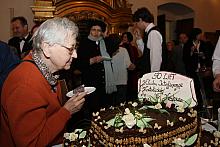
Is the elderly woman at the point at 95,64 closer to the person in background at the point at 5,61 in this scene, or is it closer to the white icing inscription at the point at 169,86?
the person in background at the point at 5,61

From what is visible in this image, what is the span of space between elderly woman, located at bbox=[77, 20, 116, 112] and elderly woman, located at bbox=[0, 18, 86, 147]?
2.14m

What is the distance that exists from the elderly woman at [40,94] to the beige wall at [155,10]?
15.9 feet

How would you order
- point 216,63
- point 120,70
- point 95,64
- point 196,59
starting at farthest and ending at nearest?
1. point 196,59
2. point 120,70
3. point 95,64
4. point 216,63

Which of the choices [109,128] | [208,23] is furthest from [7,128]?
[208,23]

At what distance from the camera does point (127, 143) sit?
1132 mm

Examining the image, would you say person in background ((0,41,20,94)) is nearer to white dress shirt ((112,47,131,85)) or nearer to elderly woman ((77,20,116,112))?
elderly woman ((77,20,116,112))

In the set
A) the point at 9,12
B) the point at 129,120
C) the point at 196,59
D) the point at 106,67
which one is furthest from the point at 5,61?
the point at 9,12

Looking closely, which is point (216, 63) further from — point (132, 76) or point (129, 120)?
point (132, 76)

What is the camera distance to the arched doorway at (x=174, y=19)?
30.8ft

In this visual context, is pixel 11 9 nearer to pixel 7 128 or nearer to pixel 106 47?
pixel 106 47

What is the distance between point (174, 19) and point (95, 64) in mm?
7312

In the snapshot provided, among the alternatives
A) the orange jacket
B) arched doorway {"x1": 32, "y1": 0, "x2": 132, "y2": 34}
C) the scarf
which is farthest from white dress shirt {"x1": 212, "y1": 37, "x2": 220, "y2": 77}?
arched doorway {"x1": 32, "y1": 0, "x2": 132, "y2": 34}

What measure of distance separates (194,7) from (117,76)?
6.03 metres

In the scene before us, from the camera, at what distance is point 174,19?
10.4 meters
